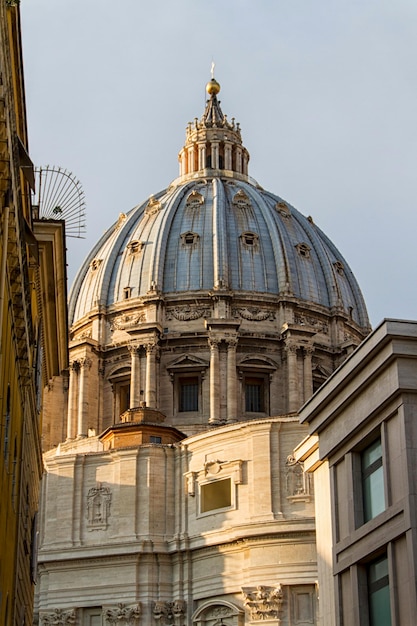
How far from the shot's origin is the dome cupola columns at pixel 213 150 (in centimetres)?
10012

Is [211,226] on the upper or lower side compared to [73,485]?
upper

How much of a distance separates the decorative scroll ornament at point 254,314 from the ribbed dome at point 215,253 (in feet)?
3.65

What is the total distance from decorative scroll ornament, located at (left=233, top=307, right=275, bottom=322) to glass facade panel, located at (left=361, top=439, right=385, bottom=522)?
193 feet

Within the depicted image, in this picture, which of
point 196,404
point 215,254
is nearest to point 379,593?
point 196,404

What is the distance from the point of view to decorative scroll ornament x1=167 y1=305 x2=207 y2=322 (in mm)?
83938

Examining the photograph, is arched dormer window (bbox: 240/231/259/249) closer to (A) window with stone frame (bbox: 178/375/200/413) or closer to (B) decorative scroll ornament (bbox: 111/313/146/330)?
(B) decorative scroll ornament (bbox: 111/313/146/330)

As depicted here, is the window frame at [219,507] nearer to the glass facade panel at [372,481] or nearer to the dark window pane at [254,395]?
the dark window pane at [254,395]

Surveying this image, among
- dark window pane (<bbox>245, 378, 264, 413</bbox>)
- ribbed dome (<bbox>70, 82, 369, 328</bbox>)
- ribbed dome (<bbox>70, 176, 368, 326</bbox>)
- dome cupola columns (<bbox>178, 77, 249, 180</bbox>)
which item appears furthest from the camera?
dome cupola columns (<bbox>178, 77, 249, 180</bbox>)

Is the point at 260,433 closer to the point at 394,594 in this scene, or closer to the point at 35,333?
the point at 35,333

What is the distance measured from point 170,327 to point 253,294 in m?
6.31

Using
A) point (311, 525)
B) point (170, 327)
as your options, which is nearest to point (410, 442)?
point (311, 525)

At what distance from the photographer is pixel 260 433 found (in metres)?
58.3

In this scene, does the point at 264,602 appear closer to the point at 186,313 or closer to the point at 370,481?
the point at 186,313

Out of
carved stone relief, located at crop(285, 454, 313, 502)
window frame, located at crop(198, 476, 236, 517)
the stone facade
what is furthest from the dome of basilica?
carved stone relief, located at crop(285, 454, 313, 502)
